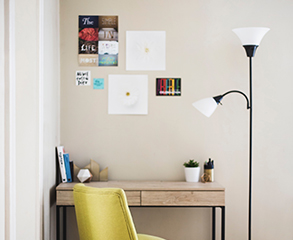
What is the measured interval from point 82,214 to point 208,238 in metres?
1.34

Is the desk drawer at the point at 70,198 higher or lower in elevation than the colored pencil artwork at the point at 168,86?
lower

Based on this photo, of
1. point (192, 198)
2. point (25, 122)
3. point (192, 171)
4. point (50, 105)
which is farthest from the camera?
point (192, 171)

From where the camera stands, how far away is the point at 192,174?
2.88m

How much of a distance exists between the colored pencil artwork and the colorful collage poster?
441 millimetres

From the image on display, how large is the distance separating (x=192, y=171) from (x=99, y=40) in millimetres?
1437

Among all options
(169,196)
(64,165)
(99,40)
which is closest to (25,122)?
(64,165)

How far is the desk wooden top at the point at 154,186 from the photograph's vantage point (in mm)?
2643

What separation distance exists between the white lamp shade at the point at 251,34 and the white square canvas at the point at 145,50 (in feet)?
2.28

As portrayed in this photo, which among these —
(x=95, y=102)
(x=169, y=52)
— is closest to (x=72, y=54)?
(x=95, y=102)

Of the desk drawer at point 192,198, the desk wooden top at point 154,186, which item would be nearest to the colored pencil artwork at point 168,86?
the desk wooden top at point 154,186

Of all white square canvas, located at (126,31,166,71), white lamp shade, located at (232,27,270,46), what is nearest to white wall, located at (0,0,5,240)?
white square canvas, located at (126,31,166,71)

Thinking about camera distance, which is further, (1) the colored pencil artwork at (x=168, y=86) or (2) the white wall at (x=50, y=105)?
(1) the colored pencil artwork at (x=168, y=86)

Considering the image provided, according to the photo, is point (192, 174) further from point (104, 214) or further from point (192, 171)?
point (104, 214)

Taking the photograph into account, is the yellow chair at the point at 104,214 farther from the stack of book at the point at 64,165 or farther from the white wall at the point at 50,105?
the stack of book at the point at 64,165
